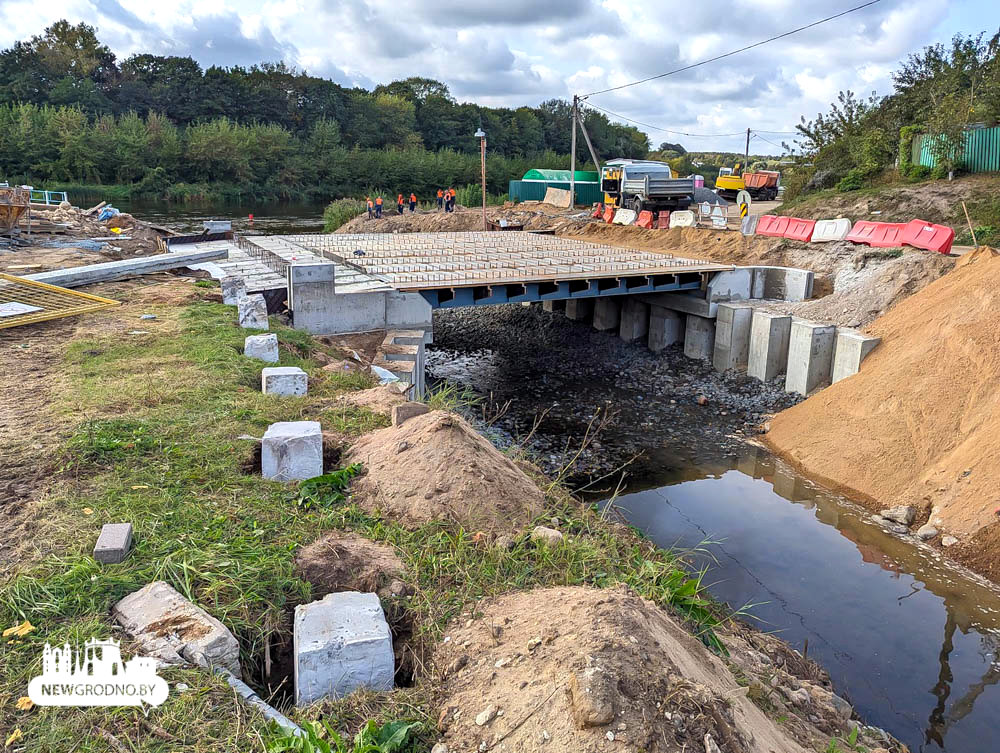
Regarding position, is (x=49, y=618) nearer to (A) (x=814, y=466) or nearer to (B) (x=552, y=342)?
(A) (x=814, y=466)

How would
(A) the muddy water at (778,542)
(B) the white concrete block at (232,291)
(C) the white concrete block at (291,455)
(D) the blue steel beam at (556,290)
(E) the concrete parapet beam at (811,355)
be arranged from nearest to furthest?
(C) the white concrete block at (291,455), (A) the muddy water at (778,542), (B) the white concrete block at (232,291), (E) the concrete parapet beam at (811,355), (D) the blue steel beam at (556,290)

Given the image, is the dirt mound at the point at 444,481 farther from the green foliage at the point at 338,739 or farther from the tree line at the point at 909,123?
the tree line at the point at 909,123

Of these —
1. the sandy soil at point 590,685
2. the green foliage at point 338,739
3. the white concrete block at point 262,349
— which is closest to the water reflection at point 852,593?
the sandy soil at point 590,685

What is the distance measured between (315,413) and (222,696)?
464 cm

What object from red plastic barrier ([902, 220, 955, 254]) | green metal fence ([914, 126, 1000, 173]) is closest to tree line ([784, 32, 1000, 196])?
green metal fence ([914, 126, 1000, 173])

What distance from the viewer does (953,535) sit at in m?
9.95

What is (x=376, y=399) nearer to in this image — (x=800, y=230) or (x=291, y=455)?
(x=291, y=455)

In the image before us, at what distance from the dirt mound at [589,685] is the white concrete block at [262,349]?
6771mm

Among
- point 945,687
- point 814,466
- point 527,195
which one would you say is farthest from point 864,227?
point 527,195

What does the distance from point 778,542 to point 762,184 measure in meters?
36.8

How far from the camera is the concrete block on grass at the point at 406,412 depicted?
7082 mm

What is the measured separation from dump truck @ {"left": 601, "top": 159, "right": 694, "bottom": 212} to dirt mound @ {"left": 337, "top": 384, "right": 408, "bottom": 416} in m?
23.9

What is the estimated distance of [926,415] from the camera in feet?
39.4

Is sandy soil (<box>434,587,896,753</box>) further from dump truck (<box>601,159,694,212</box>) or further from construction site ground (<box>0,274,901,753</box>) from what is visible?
dump truck (<box>601,159,694,212</box>)
